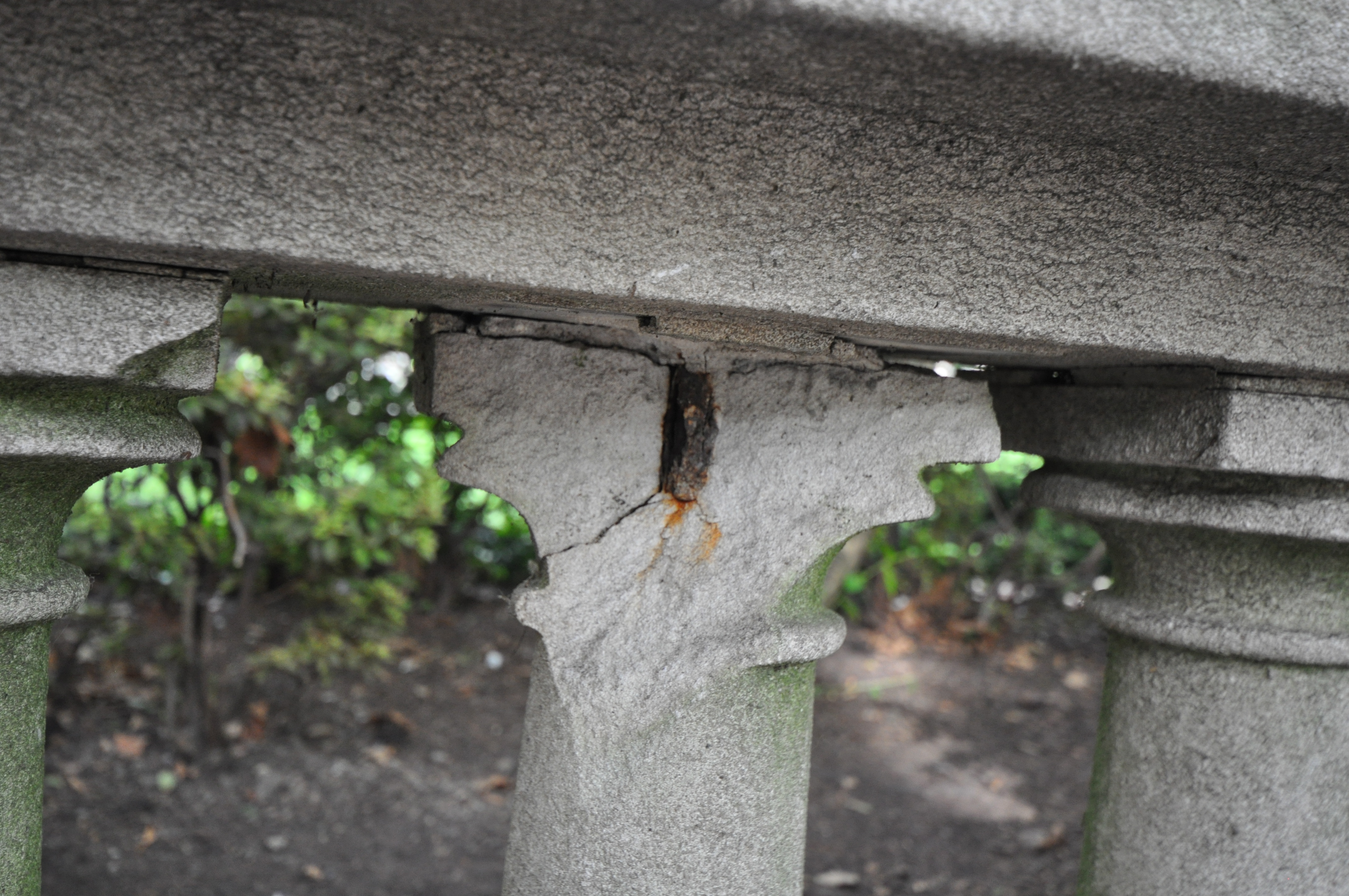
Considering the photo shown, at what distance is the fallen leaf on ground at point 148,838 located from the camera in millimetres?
2539

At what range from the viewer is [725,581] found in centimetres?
120

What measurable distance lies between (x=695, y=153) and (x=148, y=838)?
2.57 metres

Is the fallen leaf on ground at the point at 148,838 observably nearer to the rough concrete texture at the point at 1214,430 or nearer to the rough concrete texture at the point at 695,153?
the rough concrete texture at the point at 695,153

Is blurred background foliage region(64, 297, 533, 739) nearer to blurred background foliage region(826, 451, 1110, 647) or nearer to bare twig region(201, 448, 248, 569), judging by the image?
bare twig region(201, 448, 248, 569)

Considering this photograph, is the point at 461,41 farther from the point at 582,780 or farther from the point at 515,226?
the point at 582,780

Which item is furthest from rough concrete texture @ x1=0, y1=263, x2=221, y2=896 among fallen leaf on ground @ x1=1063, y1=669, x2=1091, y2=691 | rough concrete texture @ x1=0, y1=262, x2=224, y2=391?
fallen leaf on ground @ x1=1063, y1=669, x2=1091, y2=691

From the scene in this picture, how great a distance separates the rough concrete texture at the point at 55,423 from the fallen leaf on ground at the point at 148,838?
1717mm

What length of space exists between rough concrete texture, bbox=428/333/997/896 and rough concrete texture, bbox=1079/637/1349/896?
0.49 meters

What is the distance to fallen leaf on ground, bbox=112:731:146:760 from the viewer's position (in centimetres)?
294

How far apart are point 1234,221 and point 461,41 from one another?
74 cm

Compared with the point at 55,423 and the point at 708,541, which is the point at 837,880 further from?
the point at 55,423

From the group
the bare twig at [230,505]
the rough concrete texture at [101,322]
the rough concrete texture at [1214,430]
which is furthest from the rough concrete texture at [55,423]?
the bare twig at [230,505]

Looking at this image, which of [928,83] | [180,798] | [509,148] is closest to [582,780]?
[509,148]

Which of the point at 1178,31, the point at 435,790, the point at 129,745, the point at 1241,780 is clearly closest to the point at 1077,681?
the point at 435,790
